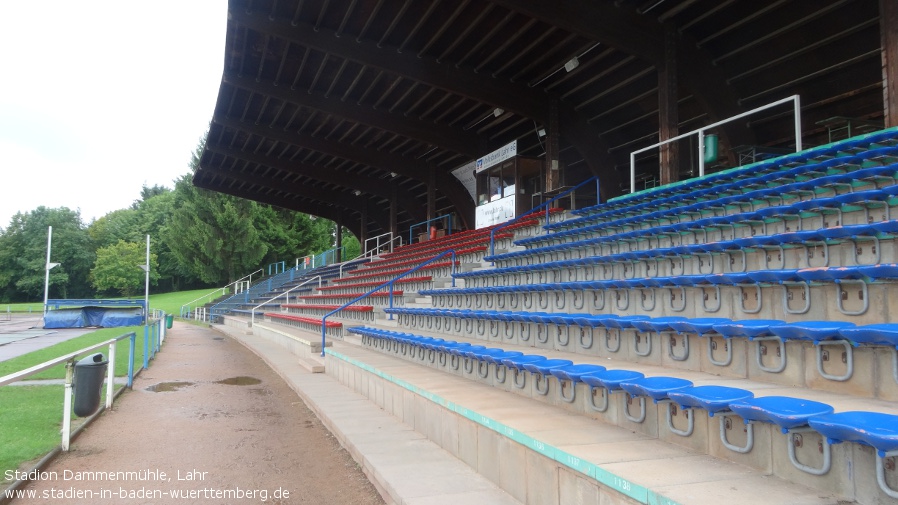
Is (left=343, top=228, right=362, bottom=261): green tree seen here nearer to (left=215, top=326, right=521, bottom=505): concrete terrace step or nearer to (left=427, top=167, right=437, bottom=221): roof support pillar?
(left=427, top=167, right=437, bottom=221): roof support pillar

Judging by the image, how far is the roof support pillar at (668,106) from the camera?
11055 millimetres

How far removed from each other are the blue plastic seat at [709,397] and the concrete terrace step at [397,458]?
115 cm

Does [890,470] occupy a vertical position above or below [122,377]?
above

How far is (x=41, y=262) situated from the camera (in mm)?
62688

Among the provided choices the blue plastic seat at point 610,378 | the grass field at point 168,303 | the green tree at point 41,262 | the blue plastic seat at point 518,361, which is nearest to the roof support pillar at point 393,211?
the blue plastic seat at point 518,361

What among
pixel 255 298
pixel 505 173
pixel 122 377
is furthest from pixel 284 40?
pixel 255 298

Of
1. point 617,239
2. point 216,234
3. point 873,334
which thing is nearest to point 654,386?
point 873,334

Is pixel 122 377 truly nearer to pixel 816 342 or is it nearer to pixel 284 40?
pixel 284 40

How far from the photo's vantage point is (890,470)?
73.9 inches

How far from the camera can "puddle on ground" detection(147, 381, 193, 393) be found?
8.27 meters

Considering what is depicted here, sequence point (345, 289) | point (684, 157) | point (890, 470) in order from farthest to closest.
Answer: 1. point (345, 289)
2. point (684, 157)
3. point (890, 470)

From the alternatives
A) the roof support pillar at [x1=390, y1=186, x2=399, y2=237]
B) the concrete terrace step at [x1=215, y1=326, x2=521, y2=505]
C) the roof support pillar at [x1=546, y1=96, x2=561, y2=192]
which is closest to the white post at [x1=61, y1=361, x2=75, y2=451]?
the concrete terrace step at [x1=215, y1=326, x2=521, y2=505]

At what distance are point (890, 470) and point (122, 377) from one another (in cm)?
1011

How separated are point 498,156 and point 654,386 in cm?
1432
